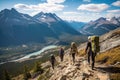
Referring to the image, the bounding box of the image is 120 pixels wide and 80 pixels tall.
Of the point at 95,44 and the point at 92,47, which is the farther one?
the point at 92,47

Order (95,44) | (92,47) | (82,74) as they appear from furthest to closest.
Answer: (92,47) → (95,44) → (82,74)

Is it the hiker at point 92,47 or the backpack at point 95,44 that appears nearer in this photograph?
the hiker at point 92,47

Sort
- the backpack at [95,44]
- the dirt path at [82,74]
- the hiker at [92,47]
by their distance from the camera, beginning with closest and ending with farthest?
the dirt path at [82,74] → the hiker at [92,47] → the backpack at [95,44]

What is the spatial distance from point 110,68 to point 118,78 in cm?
764

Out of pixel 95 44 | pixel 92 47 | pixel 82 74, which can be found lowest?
pixel 82 74

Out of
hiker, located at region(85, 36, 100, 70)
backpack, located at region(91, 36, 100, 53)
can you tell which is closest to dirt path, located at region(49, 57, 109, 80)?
hiker, located at region(85, 36, 100, 70)

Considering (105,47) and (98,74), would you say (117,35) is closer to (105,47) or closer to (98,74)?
(105,47)

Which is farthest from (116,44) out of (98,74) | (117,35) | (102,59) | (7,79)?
(98,74)

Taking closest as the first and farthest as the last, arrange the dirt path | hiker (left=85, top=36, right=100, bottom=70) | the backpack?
the dirt path < hiker (left=85, top=36, right=100, bottom=70) < the backpack

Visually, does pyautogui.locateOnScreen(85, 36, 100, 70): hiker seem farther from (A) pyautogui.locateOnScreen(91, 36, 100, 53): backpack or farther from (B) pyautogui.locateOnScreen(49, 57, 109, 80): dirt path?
(B) pyautogui.locateOnScreen(49, 57, 109, 80): dirt path

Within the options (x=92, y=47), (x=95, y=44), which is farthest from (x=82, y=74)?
(x=95, y=44)

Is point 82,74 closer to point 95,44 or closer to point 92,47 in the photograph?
point 92,47

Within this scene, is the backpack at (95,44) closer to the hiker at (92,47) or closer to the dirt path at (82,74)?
the hiker at (92,47)

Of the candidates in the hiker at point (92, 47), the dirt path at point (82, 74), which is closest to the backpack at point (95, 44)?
the hiker at point (92, 47)
